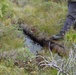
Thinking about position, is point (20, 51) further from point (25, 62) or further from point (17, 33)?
point (17, 33)

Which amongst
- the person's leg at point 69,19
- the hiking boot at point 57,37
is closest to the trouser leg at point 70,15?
the person's leg at point 69,19

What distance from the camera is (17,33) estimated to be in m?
7.33

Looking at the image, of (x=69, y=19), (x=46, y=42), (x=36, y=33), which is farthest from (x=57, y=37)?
(x=36, y=33)

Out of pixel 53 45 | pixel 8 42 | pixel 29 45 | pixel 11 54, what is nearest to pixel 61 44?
pixel 53 45

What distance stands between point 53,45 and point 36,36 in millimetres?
811

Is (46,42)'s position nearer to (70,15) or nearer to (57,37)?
(57,37)

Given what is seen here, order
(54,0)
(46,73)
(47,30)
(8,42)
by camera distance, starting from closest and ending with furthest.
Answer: (46,73)
(8,42)
(47,30)
(54,0)

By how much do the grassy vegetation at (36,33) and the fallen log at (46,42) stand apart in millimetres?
162

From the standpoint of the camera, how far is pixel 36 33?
312 inches

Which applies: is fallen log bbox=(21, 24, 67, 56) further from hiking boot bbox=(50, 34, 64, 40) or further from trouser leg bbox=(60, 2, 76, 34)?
trouser leg bbox=(60, 2, 76, 34)

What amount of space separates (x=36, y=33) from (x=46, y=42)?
73 cm

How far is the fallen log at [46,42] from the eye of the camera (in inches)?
262

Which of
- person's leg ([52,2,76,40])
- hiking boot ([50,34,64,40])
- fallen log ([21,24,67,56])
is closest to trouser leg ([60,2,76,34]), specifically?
person's leg ([52,2,76,40])

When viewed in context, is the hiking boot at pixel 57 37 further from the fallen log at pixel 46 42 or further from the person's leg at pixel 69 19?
the fallen log at pixel 46 42
